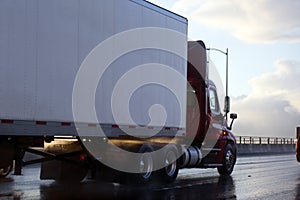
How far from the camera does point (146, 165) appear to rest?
1319cm

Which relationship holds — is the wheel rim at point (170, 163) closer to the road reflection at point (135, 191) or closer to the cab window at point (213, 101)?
the road reflection at point (135, 191)

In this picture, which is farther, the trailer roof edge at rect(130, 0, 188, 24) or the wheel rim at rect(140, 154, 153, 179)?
the wheel rim at rect(140, 154, 153, 179)

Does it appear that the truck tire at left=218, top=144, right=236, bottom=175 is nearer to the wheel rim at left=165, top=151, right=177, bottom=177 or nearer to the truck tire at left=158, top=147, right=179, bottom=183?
the truck tire at left=158, top=147, right=179, bottom=183

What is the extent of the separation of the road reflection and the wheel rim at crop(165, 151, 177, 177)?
36 centimetres

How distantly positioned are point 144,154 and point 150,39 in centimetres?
279

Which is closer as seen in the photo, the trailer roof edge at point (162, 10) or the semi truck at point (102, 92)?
the semi truck at point (102, 92)

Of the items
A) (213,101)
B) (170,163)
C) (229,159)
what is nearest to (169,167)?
(170,163)

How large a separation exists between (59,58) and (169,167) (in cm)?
551

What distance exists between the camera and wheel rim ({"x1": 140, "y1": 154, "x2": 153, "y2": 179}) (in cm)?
1303

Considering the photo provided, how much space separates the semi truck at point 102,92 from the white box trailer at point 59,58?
0.7 inches

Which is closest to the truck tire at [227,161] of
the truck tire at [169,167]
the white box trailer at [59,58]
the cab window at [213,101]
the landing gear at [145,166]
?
A: the cab window at [213,101]

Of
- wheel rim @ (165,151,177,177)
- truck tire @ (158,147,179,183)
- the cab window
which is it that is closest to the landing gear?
truck tire @ (158,147,179,183)

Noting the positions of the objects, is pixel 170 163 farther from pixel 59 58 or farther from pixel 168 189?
pixel 59 58

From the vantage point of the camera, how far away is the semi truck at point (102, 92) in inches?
361
